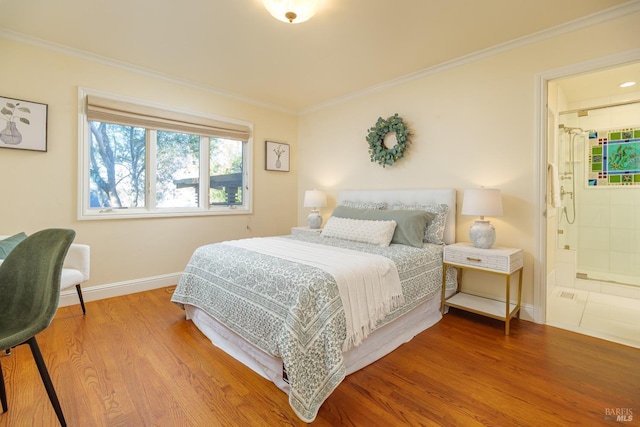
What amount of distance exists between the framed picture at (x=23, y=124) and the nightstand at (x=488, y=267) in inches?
149

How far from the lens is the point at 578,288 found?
139 inches

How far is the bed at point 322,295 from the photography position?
1588mm

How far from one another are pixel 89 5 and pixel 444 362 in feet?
11.6

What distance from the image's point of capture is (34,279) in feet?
4.68

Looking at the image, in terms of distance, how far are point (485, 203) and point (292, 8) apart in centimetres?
209

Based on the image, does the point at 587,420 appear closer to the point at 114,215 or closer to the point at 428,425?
the point at 428,425

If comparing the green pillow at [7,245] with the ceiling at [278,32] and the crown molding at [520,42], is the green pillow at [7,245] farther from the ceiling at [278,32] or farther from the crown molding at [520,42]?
the crown molding at [520,42]

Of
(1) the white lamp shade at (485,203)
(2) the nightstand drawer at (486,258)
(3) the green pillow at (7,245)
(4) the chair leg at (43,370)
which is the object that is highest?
(1) the white lamp shade at (485,203)

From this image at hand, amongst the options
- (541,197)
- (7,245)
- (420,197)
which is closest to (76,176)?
(7,245)

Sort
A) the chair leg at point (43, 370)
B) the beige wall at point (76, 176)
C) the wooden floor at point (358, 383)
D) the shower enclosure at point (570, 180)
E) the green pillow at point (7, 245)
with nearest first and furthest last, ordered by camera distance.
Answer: the chair leg at point (43, 370) < the wooden floor at point (358, 383) < the green pillow at point (7, 245) < the beige wall at point (76, 176) < the shower enclosure at point (570, 180)

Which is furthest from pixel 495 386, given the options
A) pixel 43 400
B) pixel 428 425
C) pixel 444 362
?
pixel 43 400

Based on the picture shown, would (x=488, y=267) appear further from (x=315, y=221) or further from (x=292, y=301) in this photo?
(x=315, y=221)

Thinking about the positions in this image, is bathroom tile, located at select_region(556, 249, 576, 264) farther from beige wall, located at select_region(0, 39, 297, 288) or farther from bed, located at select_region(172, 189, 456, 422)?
beige wall, located at select_region(0, 39, 297, 288)

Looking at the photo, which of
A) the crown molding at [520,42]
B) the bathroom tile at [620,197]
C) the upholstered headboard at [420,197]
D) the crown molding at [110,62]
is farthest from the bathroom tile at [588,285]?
the crown molding at [110,62]
